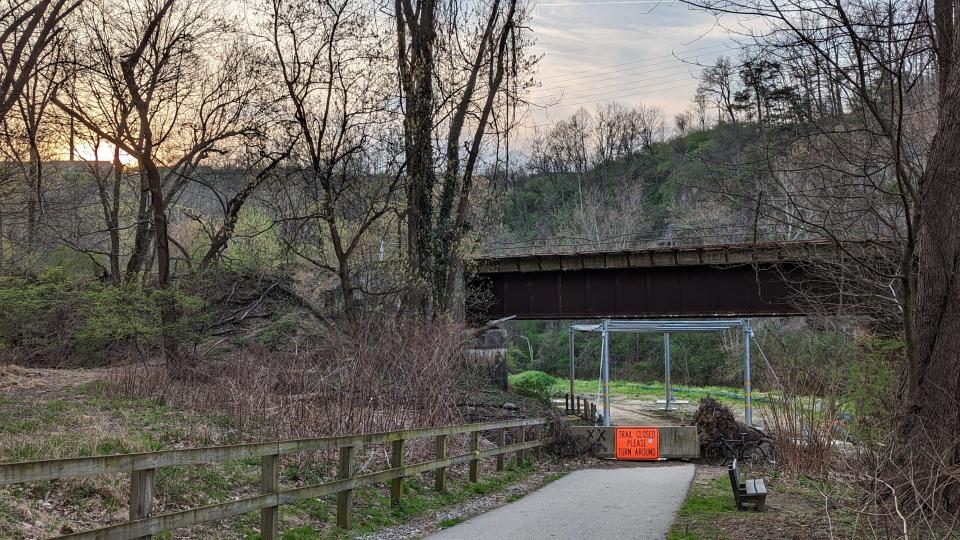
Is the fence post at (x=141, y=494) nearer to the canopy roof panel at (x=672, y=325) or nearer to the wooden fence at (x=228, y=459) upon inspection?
the wooden fence at (x=228, y=459)

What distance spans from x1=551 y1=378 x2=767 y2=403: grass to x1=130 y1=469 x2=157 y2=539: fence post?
41059mm

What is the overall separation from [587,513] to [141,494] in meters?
7.60

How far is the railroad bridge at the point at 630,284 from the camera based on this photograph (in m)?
28.5

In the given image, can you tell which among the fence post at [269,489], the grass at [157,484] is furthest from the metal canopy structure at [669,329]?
the fence post at [269,489]

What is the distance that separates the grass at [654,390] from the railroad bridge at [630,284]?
49.0 feet

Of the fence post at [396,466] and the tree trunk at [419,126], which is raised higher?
the tree trunk at [419,126]

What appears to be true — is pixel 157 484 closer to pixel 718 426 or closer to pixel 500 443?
pixel 500 443

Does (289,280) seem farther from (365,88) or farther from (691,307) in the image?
(691,307)

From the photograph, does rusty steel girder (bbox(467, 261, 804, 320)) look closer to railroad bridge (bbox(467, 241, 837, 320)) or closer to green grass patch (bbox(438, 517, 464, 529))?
railroad bridge (bbox(467, 241, 837, 320))

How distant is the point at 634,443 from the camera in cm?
2483

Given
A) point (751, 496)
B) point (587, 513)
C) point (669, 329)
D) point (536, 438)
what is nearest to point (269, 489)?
point (587, 513)

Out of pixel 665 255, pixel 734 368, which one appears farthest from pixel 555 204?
pixel 665 255

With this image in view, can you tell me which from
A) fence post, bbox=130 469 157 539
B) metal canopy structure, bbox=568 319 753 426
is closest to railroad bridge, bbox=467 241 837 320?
metal canopy structure, bbox=568 319 753 426

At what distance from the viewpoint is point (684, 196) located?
72.8 metres
